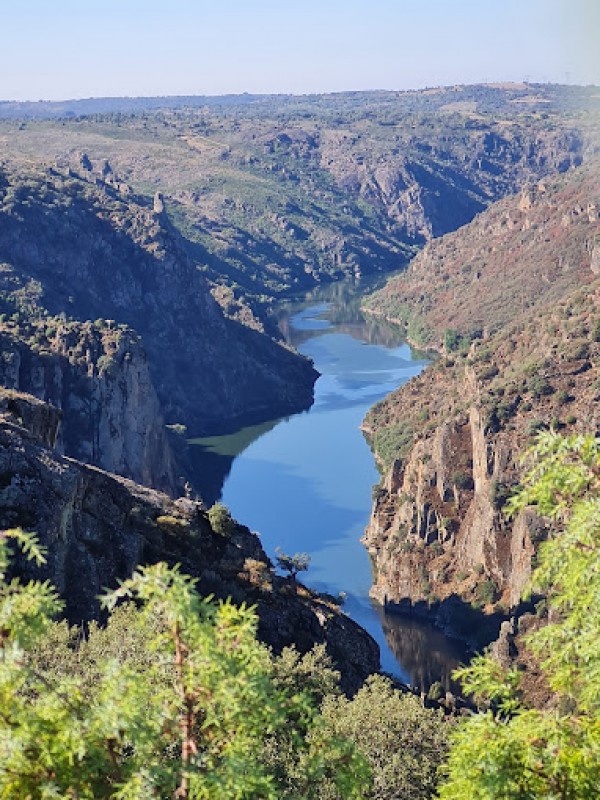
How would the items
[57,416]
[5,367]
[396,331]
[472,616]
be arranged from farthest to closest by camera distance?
[396,331], [5,367], [472,616], [57,416]

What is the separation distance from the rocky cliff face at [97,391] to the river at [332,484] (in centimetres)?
961

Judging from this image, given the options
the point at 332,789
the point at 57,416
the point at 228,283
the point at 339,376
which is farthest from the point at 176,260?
the point at 332,789

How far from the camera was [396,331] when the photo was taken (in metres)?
180

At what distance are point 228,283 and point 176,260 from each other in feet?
141

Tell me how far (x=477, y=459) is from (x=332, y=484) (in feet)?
73.3

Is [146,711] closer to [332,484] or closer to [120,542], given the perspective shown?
[120,542]

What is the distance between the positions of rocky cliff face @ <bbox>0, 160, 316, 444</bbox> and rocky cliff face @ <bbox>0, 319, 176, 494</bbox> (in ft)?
95.9

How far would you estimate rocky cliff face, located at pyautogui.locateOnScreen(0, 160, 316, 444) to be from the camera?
135375 mm

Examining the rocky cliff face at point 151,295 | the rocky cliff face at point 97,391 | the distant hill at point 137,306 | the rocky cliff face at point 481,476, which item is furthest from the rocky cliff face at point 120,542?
the rocky cliff face at point 151,295

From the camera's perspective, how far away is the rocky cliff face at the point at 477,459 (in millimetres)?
74625

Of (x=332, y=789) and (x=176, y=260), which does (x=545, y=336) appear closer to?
(x=176, y=260)

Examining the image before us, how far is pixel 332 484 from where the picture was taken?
337ft

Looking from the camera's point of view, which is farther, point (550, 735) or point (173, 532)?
point (173, 532)

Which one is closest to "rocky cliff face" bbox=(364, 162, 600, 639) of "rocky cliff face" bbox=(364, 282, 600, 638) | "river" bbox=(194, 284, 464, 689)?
"rocky cliff face" bbox=(364, 282, 600, 638)
